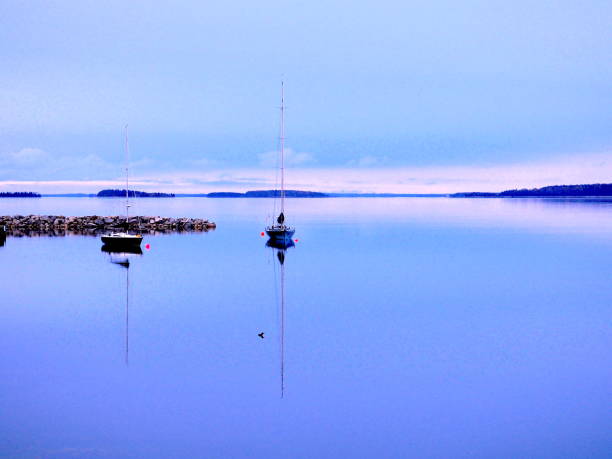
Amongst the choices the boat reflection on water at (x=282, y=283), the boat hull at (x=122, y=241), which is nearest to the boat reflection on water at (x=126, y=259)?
the boat hull at (x=122, y=241)

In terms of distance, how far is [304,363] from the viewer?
72.7ft

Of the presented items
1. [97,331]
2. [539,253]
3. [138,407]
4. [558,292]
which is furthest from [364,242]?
[138,407]

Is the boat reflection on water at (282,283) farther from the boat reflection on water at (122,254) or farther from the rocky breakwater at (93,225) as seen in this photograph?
the rocky breakwater at (93,225)

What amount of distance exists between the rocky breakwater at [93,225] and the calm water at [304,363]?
36494 mm

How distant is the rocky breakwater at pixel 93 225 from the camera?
8362cm

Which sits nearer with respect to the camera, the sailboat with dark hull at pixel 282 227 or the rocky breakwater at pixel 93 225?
the sailboat with dark hull at pixel 282 227

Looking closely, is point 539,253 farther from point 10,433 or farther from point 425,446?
point 10,433

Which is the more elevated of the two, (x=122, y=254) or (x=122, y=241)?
(x=122, y=241)

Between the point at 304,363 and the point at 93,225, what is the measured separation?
70764 millimetres

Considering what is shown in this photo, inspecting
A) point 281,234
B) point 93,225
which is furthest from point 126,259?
point 93,225

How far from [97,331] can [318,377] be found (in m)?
12.2

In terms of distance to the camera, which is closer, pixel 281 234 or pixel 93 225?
pixel 281 234

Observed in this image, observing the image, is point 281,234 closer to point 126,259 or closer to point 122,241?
point 122,241

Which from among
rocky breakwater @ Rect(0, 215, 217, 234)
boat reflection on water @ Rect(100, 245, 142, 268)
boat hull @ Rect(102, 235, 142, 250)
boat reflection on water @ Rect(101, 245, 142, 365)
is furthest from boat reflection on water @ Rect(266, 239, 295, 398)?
rocky breakwater @ Rect(0, 215, 217, 234)
